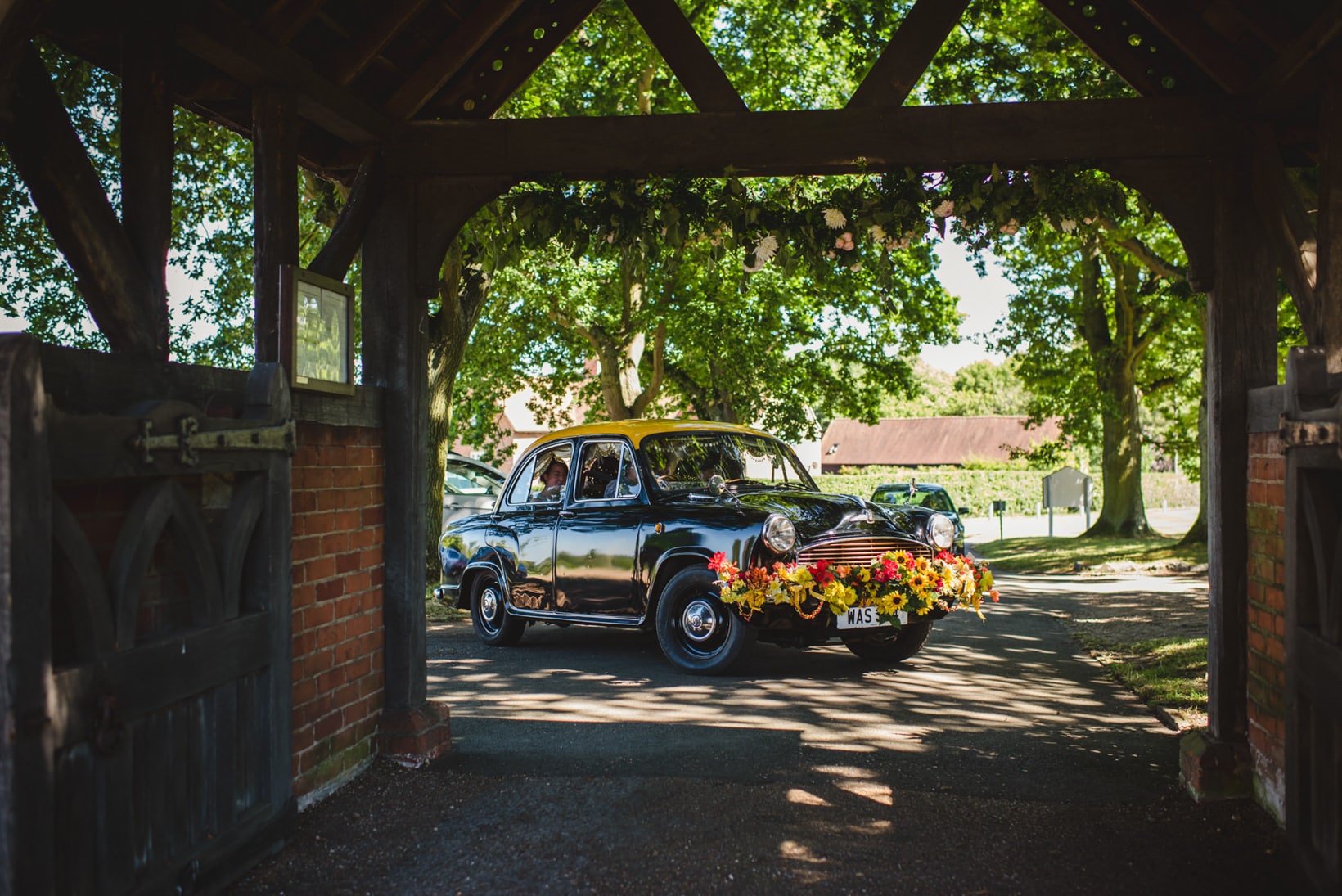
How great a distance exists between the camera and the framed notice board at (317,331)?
15.2 ft

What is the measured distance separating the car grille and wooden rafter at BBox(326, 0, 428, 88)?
427 cm

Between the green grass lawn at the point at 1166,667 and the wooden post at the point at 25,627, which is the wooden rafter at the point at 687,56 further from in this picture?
the green grass lawn at the point at 1166,667

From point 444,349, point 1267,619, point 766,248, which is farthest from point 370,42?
point 444,349

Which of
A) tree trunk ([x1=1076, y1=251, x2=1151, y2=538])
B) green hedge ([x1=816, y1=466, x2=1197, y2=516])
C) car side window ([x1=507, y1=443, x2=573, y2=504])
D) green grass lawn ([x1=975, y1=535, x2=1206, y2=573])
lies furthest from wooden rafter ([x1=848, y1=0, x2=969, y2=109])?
green hedge ([x1=816, y1=466, x2=1197, y2=516])

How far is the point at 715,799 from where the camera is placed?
484 centimetres

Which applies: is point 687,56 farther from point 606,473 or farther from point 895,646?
point 895,646

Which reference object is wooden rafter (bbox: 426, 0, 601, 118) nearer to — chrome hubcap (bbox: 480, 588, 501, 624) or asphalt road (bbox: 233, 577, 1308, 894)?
asphalt road (bbox: 233, 577, 1308, 894)

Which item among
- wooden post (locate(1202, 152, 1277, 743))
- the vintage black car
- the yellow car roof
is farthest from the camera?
the yellow car roof

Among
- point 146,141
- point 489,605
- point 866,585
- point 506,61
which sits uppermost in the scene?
point 506,61

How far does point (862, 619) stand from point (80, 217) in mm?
5531

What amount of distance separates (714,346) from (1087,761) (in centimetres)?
1687

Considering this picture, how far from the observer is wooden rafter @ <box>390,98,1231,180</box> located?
204 inches

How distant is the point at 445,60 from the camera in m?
5.52

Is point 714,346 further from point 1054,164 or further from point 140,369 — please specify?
point 140,369
